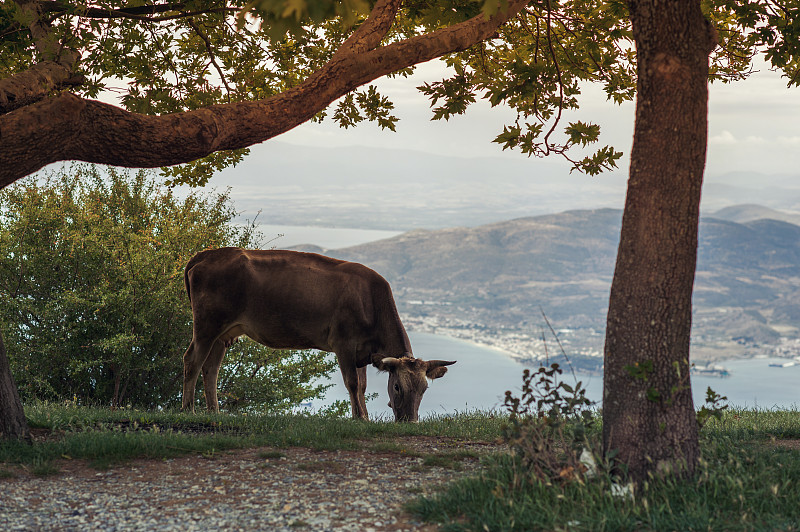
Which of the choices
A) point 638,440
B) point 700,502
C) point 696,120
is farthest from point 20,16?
point 700,502

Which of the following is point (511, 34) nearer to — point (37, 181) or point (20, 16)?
point (20, 16)

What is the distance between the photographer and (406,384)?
504 inches

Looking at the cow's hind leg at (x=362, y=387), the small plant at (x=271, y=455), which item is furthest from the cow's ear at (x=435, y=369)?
the small plant at (x=271, y=455)

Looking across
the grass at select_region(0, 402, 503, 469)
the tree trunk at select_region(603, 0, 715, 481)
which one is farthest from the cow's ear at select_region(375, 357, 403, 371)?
the tree trunk at select_region(603, 0, 715, 481)

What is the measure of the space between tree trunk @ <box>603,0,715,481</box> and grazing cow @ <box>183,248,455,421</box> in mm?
6869

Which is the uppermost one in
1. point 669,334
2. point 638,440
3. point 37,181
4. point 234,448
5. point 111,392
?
point 37,181

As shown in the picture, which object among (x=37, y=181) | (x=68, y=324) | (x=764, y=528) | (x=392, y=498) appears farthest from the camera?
(x=37, y=181)

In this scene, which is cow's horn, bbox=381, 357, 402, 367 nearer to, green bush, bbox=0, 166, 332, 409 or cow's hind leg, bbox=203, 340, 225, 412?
cow's hind leg, bbox=203, 340, 225, 412

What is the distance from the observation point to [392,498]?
6.92m

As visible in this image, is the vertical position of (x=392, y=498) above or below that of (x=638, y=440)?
below

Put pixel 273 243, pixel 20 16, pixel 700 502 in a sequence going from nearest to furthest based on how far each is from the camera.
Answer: pixel 700 502, pixel 20 16, pixel 273 243

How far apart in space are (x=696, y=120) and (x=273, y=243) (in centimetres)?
1860

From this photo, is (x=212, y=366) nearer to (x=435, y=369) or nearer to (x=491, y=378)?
(x=435, y=369)

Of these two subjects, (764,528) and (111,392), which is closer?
(764,528)
